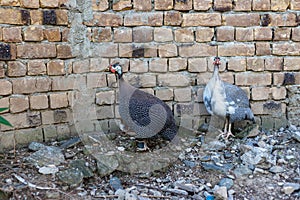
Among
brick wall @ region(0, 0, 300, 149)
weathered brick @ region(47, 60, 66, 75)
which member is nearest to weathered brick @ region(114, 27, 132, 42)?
brick wall @ region(0, 0, 300, 149)

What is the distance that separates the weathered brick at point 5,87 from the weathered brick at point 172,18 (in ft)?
5.51

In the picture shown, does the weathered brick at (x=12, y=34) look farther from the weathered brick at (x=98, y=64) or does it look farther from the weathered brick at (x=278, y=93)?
the weathered brick at (x=278, y=93)

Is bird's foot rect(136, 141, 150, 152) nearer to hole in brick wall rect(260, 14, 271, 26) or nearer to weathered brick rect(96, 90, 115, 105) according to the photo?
weathered brick rect(96, 90, 115, 105)

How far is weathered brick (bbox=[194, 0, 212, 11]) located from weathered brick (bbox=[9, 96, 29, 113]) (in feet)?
6.48

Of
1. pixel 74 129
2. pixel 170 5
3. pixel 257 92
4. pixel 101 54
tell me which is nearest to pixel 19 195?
pixel 74 129

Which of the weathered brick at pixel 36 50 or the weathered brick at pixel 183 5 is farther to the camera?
the weathered brick at pixel 183 5

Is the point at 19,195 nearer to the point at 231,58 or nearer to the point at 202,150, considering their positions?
the point at 202,150

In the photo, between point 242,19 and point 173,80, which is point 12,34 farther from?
point 242,19

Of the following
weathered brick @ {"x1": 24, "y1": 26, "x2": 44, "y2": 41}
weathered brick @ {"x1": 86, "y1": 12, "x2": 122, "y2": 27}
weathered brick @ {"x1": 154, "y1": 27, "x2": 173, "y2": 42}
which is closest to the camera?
weathered brick @ {"x1": 24, "y1": 26, "x2": 44, "y2": 41}

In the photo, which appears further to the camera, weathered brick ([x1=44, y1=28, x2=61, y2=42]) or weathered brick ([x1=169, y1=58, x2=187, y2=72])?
weathered brick ([x1=169, y1=58, x2=187, y2=72])

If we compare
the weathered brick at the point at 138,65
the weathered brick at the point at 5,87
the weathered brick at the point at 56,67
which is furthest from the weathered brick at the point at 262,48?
the weathered brick at the point at 5,87

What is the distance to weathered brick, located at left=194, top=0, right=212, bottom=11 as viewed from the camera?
337 centimetres

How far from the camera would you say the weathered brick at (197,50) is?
136 inches

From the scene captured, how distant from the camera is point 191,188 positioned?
2.64 meters
